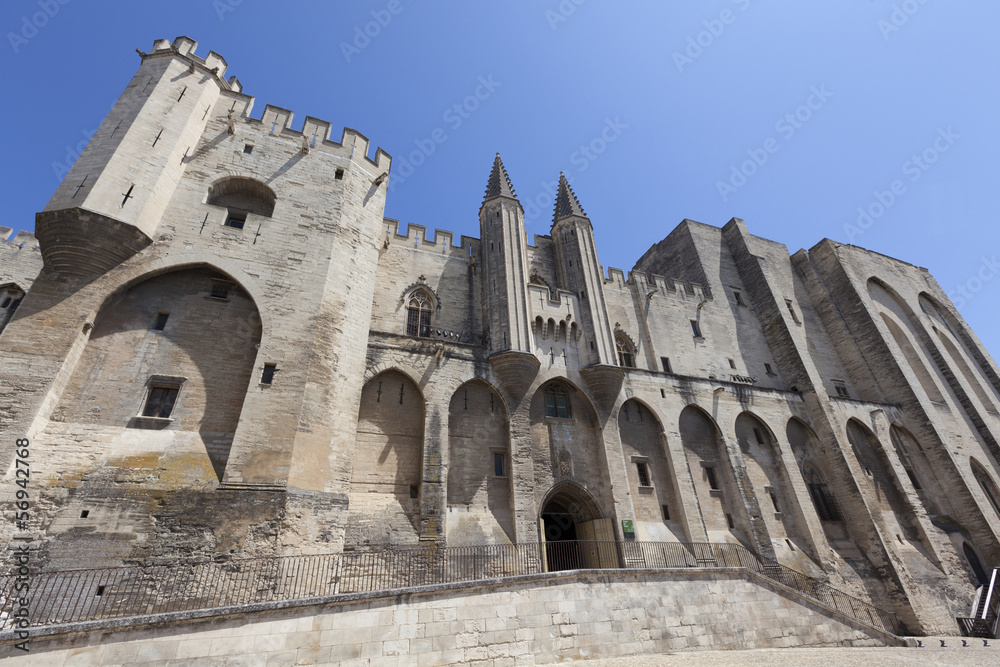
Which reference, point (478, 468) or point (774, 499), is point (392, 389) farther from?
point (774, 499)

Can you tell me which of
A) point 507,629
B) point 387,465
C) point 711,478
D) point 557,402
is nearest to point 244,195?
point 387,465

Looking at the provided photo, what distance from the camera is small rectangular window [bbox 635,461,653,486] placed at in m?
16.8

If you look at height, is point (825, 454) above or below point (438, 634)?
above

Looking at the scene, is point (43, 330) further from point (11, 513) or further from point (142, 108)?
point (142, 108)

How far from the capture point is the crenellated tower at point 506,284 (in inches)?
613

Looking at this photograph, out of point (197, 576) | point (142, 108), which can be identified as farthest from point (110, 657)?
point (142, 108)

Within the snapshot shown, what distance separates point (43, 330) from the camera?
398 inches

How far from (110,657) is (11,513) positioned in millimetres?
4201

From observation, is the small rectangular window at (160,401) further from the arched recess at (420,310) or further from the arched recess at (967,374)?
the arched recess at (967,374)

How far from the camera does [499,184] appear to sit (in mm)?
20422

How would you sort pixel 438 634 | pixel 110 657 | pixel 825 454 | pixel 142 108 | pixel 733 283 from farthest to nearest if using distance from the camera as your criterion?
1. pixel 733 283
2. pixel 825 454
3. pixel 142 108
4. pixel 438 634
5. pixel 110 657

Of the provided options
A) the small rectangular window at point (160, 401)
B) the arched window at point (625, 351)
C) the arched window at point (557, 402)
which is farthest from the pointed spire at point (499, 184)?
the small rectangular window at point (160, 401)

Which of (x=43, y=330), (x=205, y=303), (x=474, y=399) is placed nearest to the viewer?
(x=43, y=330)

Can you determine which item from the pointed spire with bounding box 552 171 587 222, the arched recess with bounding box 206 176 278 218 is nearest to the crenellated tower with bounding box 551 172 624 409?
the pointed spire with bounding box 552 171 587 222
